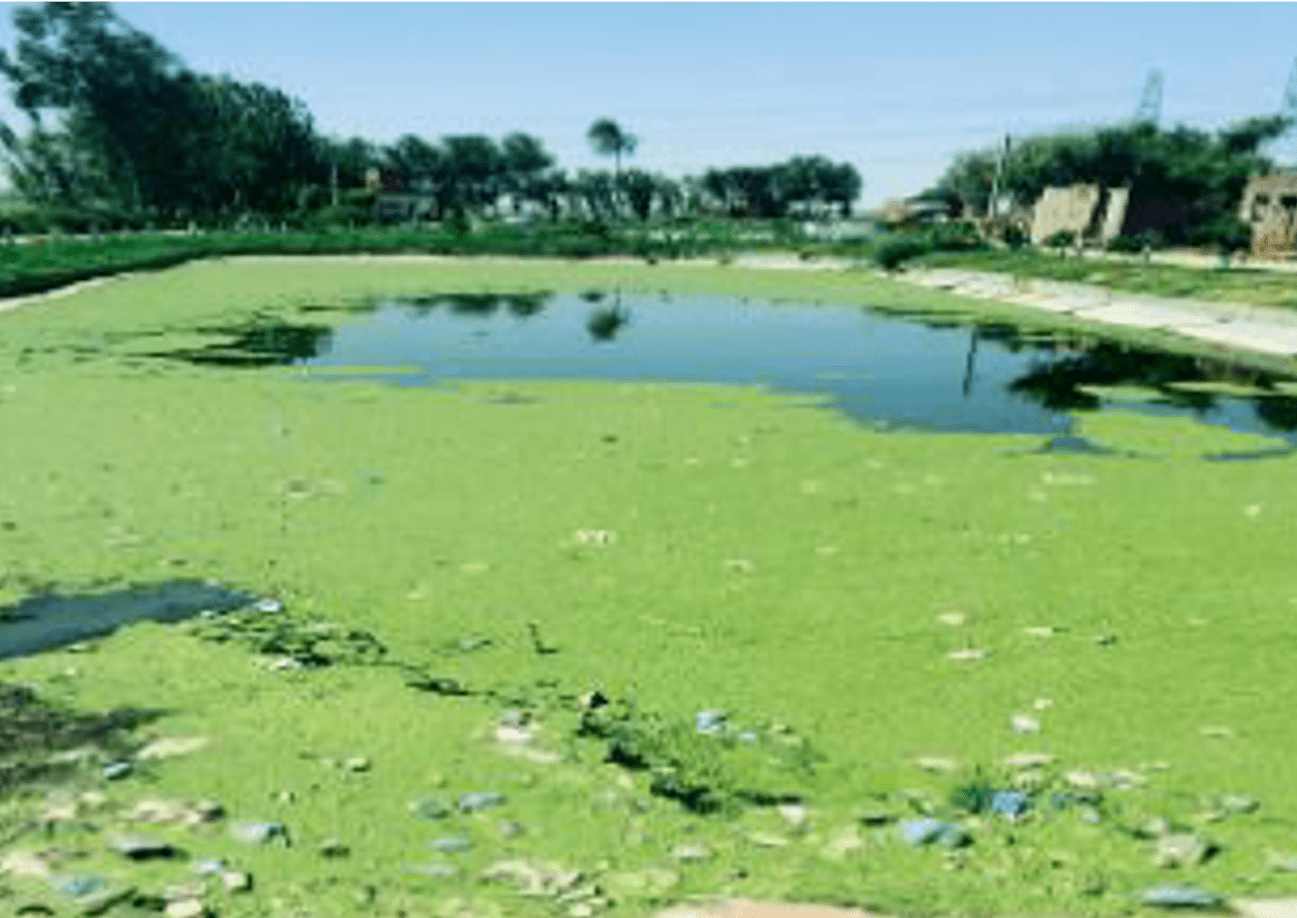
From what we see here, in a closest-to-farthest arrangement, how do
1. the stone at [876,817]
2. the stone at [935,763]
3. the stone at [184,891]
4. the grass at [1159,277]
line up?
1. the stone at [184,891]
2. the stone at [876,817]
3. the stone at [935,763]
4. the grass at [1159,277]

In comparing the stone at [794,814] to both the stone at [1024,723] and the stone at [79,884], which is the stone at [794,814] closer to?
the stone at [1024,723]

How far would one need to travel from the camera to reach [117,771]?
4992 mm

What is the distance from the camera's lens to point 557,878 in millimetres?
4234

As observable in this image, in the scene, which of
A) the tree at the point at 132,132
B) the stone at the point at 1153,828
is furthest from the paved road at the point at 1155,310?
the tree at the point at 132,132

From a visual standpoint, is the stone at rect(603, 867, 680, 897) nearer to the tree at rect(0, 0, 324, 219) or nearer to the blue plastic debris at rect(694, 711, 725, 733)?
the blue plastic debris at rect(694, 711, 725, 733)

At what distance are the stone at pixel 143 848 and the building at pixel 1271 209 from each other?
59.3m

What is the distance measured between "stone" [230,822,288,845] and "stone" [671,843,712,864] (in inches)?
52.7

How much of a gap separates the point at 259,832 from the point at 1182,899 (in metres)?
3.06

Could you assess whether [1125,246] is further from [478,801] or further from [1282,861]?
[478,801]

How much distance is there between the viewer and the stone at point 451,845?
4426 mm

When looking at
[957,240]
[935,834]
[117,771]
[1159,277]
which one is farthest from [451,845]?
[957,240]

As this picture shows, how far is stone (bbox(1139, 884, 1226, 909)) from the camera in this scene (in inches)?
160

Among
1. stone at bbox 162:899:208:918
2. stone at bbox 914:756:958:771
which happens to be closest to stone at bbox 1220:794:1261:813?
stone at bbox 914:756:958:771

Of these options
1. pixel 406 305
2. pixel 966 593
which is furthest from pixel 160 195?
pixel 966 593
